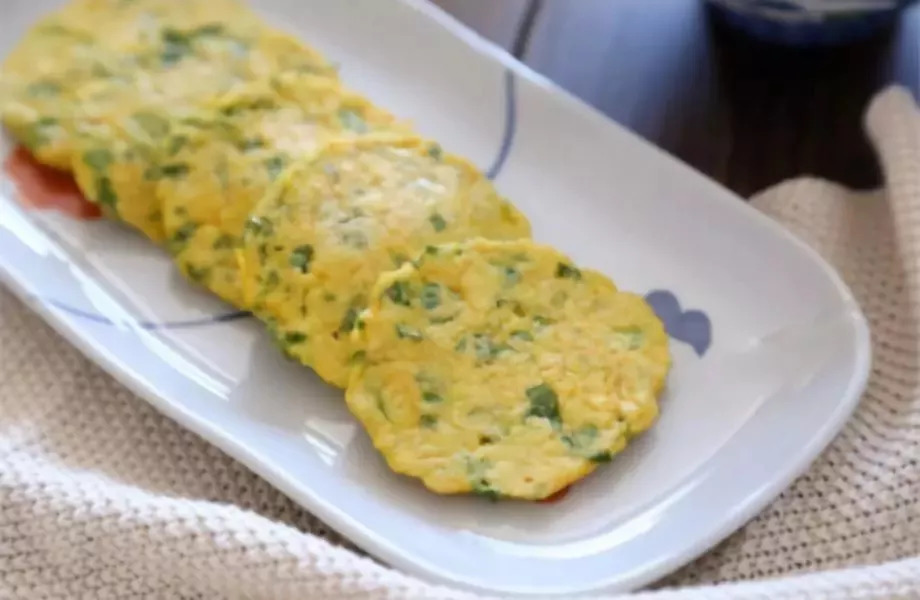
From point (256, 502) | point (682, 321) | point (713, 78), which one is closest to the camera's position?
point (256, 502)

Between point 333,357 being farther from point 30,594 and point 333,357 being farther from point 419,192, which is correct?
point 30,594

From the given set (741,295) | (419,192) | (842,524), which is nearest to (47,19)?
(419,192)

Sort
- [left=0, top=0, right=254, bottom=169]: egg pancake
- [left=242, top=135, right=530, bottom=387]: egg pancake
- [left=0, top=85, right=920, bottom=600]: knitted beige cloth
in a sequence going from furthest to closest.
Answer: [left=0, top=0, right=254, bottom=169]: egg pancake → [left=242, top=135, right=530, bottom=387]: egg pancake → [left=0, top=85, right=920, bottom=600]: knitted beige cloth

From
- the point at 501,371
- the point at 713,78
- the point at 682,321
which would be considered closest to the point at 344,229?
the point at 501,371

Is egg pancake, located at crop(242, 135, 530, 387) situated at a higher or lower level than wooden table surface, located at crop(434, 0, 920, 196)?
lower

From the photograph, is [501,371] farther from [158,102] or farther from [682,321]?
[158,102]

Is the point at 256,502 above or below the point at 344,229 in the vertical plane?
below

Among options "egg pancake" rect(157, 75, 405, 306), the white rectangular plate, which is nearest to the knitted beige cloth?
the white rectangular plate

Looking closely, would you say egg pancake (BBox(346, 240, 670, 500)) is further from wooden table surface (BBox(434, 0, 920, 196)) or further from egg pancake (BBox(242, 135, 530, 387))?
wooden table surface (BBox(434, 0, 920, 196))
